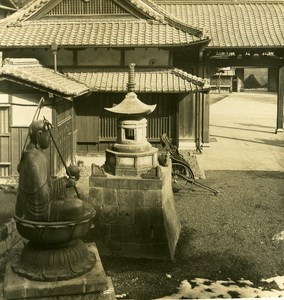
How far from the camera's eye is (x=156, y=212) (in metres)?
9.28

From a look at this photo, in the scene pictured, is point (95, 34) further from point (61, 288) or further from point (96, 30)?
point (61, 288)

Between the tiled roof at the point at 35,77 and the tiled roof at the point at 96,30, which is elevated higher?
the tiled roof at the point at 96,30

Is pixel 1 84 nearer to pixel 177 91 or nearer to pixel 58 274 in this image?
pixel 177 91

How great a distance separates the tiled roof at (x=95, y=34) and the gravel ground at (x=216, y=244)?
18.9ft

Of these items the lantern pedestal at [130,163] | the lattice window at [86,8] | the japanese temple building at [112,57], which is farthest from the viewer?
the lattice window at [86,8]

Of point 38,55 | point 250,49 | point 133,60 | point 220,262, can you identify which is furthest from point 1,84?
point 250,49

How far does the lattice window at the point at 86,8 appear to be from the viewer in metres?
17.4

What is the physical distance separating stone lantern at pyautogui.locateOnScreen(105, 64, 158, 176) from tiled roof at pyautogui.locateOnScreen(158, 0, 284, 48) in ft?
33.4

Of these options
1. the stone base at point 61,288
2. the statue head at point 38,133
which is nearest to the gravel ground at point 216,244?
the stone base at point 61,288

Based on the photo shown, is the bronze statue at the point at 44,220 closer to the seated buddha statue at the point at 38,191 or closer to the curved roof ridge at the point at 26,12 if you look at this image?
the seated buddha statue at the point at 38,191

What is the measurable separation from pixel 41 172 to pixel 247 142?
54.8ft

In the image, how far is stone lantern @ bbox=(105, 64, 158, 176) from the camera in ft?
31.6

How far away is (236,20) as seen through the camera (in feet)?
70.3

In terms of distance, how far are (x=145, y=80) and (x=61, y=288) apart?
39.0 ft
